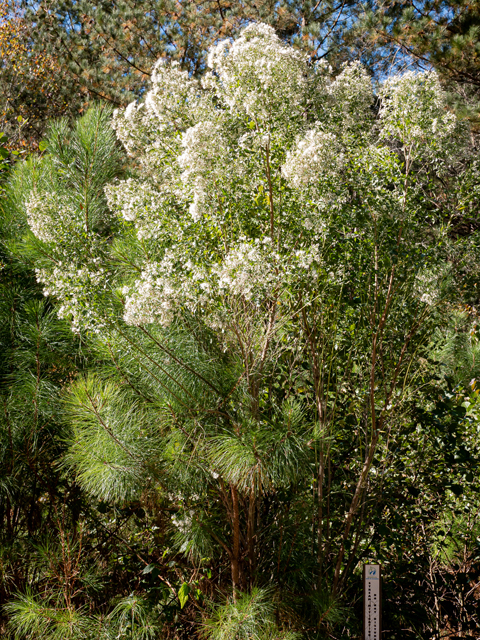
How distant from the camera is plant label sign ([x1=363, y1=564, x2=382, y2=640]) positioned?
6.87 ft

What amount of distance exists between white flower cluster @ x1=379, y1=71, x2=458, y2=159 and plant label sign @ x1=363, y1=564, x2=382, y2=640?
1615mm

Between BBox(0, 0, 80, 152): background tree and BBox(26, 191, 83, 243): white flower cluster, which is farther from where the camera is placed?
BBox(0, 0, 80, 152): background tree

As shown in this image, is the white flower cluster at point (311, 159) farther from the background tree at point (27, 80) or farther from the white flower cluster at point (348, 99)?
the background tree at point (27, 80)

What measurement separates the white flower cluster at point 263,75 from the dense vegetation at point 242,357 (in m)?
0.01

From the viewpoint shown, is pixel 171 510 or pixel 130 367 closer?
pixel 130 367

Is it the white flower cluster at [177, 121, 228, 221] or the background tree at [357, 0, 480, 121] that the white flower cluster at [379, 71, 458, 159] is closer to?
the white flower cluster at [177, 121, 228, 221]

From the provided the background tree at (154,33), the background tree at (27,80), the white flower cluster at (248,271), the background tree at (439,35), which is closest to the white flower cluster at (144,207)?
the white flower cluster at (248,271)

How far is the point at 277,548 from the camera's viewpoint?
2678 millimetres

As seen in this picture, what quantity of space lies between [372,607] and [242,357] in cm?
102

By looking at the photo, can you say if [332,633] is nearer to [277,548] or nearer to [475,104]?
[277,548]

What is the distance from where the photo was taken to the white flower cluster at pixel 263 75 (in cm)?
202

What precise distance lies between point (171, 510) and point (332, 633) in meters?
0.89

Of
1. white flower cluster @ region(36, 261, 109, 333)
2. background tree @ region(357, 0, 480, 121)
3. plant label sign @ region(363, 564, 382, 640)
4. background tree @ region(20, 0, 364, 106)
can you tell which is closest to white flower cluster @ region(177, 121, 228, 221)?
white flower cluster @ region(36, 261, 109, 333)

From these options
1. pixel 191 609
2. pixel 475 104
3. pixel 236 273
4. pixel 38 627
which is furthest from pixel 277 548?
pixel 475 104
